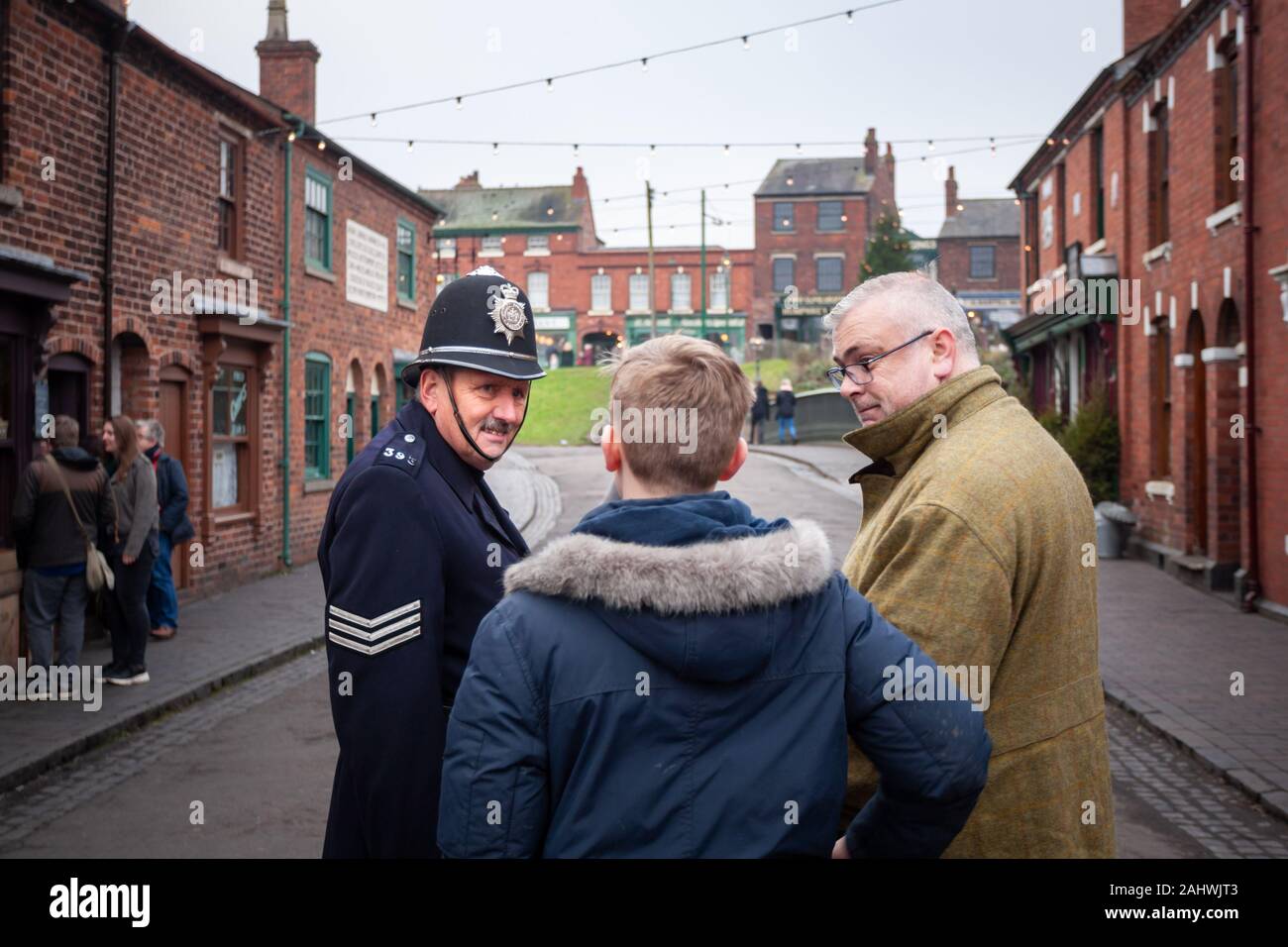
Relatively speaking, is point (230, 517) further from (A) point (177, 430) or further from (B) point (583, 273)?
(B) point (583, 273)

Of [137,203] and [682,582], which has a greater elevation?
[137,203]

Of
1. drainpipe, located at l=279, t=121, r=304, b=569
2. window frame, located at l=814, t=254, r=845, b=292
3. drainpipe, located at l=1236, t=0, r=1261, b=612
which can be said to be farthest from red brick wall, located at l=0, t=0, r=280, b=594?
window frame, located at l=814, t=254, r=845, b=292

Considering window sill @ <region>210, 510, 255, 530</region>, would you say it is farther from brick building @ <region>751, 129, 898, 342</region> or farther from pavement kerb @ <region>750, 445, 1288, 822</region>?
brick building @ <region>751, 129, 898, 342</region>

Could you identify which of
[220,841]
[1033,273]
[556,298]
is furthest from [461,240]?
[220,841]

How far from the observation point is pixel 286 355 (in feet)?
54.7

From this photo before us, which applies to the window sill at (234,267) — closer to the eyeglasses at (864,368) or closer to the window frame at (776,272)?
the eyeglasses at (864,368)

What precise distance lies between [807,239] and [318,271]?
4327 cm

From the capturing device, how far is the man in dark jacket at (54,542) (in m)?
8.91

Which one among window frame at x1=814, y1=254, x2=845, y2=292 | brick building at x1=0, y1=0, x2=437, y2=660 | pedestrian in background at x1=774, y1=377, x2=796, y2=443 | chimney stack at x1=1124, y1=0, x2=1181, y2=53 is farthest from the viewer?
window frame at x1=814, y1=254, x2=845, y2=292

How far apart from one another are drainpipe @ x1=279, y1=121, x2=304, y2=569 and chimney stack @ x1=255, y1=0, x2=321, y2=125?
119 inches

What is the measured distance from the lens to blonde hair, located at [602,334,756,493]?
2062 mm

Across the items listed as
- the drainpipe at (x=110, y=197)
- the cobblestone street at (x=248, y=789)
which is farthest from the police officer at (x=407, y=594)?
the drainpipe at (x=110, y=197)

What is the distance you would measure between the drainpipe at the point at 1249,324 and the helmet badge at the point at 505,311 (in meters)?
12.0

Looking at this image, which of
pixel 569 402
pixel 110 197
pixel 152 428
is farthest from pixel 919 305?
pixel 569 402
